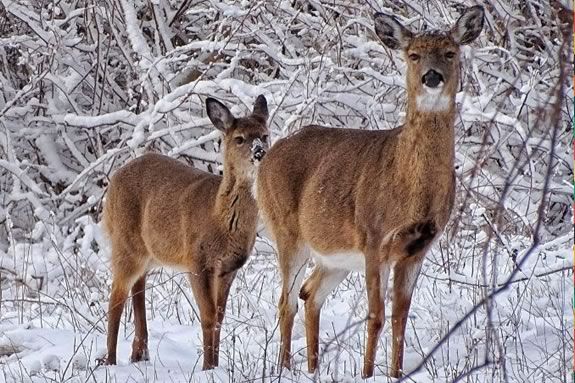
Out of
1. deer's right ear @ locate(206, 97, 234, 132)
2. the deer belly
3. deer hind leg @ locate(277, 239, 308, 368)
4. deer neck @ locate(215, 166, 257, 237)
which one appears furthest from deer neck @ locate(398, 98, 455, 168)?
deer's right ear @ locate(206, 97, 234, 132)

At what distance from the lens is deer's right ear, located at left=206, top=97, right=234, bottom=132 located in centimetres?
770

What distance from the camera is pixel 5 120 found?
1252cm

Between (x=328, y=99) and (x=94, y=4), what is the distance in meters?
3.12

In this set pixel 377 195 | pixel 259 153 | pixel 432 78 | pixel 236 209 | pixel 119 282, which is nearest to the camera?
pixel 432 78

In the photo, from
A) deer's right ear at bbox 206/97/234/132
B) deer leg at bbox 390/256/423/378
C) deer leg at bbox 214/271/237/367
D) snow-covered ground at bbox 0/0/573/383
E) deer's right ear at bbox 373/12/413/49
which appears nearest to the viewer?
deer leg at bbox 390/256/423/378

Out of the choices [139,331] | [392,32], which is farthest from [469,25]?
[139,331]

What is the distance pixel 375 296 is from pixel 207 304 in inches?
49.4

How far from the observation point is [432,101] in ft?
19.5

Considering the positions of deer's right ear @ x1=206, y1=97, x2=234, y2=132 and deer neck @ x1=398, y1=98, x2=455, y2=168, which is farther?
deer's right ear @ x1=206, y1=97, x2=234, y2=132

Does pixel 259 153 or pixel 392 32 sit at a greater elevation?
pixel 392 32

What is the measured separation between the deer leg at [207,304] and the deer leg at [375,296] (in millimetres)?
1039

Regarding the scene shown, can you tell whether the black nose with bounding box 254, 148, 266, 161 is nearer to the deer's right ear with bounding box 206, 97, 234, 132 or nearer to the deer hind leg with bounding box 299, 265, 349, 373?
the deer's right ear with bounding box 206, 97, 234, 132

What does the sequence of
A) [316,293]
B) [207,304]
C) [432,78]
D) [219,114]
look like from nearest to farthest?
[432,78] < [207,304] < [316,293] < [219,114]

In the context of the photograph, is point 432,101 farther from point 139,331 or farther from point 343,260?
point 139,331
